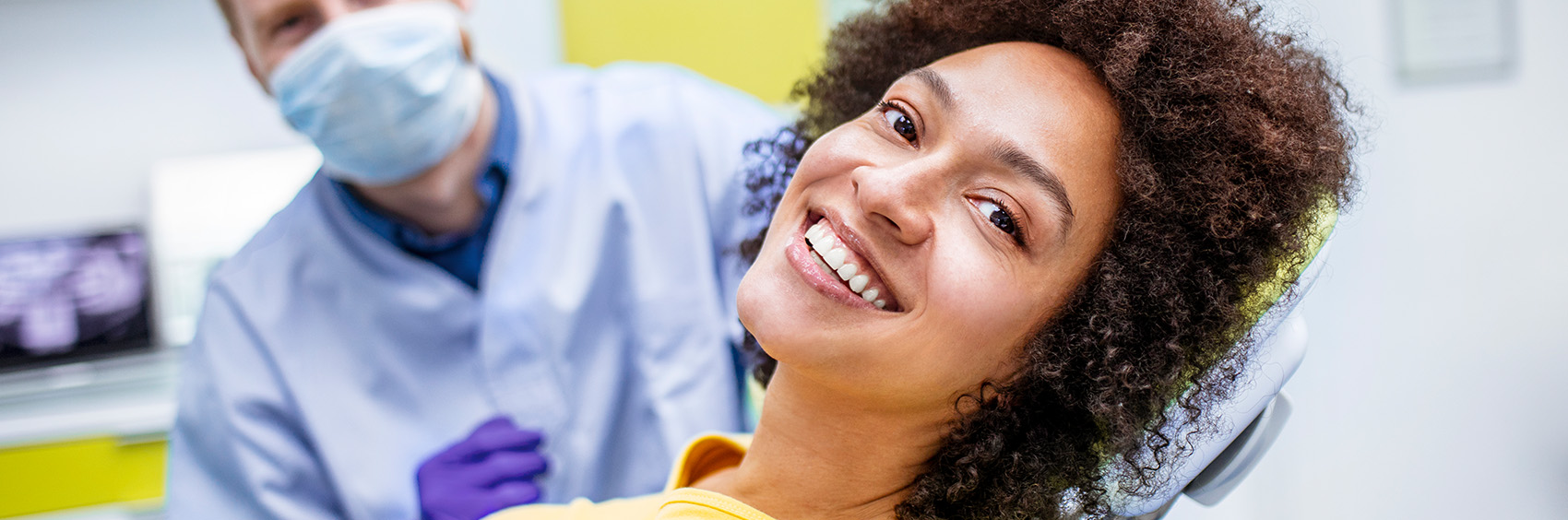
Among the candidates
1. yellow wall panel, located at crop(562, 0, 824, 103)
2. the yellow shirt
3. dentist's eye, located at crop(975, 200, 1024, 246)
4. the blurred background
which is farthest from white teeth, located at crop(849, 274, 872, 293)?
yellow wall panel, located at crop(562, 0, 824, 103)

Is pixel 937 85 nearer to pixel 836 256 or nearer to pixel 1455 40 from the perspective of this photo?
pixel 836 256

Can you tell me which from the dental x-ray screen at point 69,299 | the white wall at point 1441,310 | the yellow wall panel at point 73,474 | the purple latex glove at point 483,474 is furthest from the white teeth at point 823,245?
the dental x-ray screen at point 69,299

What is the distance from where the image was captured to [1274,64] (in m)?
0.90

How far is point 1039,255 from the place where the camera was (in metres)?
0.87

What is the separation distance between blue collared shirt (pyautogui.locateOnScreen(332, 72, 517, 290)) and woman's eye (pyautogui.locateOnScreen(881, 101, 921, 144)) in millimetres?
781

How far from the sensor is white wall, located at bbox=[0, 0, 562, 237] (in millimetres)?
2727

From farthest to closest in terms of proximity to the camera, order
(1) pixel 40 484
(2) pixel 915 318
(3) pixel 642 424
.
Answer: (1) pixel 40 484 < (3) pixel 642 424 < (2) pixel 915 318

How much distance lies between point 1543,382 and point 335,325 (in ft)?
6.45

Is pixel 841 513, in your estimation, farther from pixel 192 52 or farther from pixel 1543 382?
pixel 192 52

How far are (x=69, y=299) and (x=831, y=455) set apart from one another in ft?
8.33

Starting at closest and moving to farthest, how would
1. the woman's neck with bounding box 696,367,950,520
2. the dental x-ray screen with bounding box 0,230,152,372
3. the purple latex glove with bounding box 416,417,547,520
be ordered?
the woman's neck with bounding box 696,367,950,520, the purple latex glove with bounding box 416,417,547,520, the dental x-ray screen with bounding box 0,230,152,372

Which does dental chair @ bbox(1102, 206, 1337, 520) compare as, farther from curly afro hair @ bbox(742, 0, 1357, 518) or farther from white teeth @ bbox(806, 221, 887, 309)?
white teeth @ bbox(806, 221, 887, 309)

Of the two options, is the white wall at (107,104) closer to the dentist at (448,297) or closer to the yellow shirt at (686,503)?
the dentist at (448,297)

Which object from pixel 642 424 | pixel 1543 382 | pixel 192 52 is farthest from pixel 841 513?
pixel 192 52
